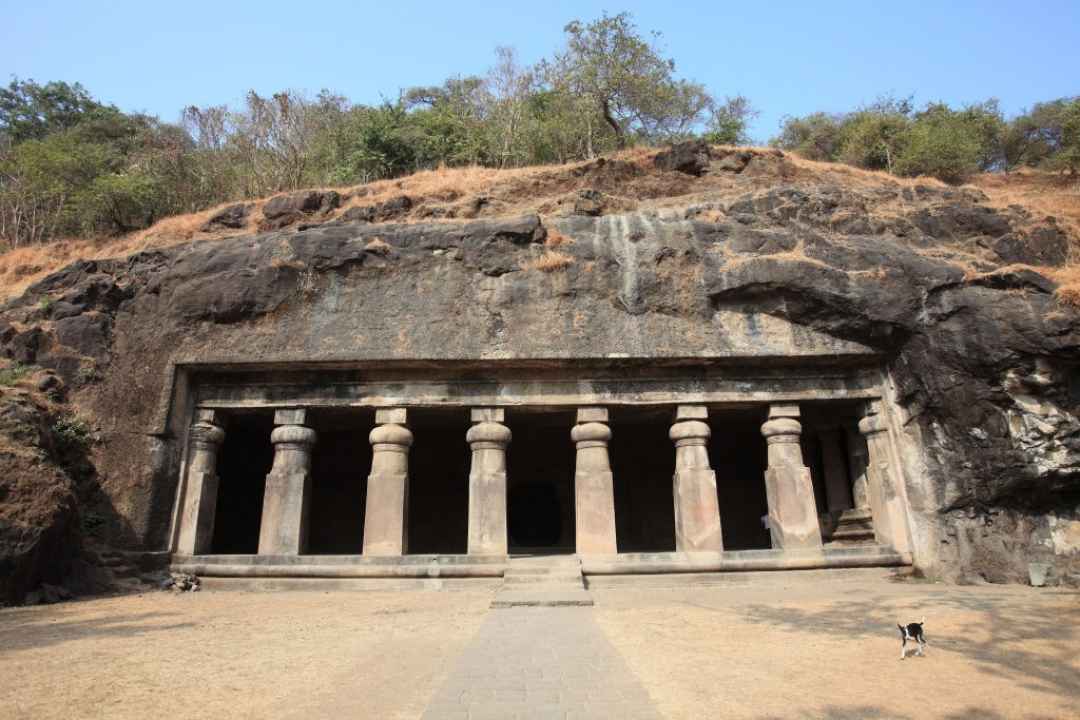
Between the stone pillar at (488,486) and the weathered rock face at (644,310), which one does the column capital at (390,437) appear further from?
the weathered rock face at (644,310)

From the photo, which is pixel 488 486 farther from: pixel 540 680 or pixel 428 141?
pixel 428 141

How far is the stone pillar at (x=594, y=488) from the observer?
35.8ft

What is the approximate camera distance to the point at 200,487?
11305 mm

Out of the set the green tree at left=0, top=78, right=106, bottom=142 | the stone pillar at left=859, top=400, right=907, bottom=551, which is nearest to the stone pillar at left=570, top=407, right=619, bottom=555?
the stone pillar at left=859, top=400, right=907, bottom=551

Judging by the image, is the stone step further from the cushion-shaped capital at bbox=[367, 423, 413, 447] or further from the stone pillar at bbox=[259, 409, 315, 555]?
the stone pillar at bbox=[259, 409, 315, 555]

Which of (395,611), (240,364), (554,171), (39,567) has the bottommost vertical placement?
(395,611)

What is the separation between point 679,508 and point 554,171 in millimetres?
8285

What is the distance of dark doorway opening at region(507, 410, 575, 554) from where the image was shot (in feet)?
49.6

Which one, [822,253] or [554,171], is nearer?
[822,253]

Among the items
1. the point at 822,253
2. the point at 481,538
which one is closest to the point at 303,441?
the point at 481,538

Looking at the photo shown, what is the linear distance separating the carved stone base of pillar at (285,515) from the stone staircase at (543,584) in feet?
11.4

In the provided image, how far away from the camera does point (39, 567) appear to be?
865cm

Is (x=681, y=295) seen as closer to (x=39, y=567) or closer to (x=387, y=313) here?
(x=387, y=313)

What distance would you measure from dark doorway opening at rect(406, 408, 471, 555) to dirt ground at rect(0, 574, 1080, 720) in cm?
607
